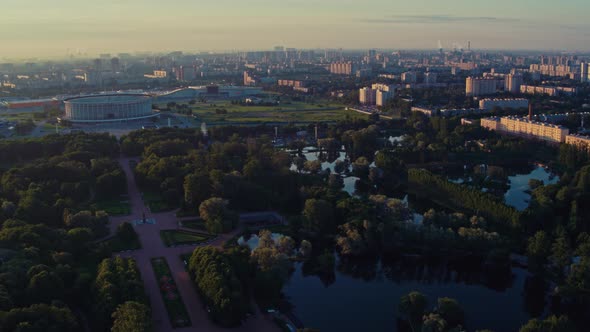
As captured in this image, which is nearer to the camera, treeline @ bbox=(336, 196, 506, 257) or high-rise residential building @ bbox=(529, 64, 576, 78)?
treeline @ bbox=(336, 196, 506, 257)

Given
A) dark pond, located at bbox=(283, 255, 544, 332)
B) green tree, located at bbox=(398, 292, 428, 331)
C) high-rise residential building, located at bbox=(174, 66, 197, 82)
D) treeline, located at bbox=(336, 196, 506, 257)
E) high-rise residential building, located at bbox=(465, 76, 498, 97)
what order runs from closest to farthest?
green tree, located at bbox=(398, 292, 428, 331)
dark pond, located at bbox=(283, 255, 544, 332)
treeline, located at bbox=(336, 196, 506, 257)
high-rise residential building, located at bbox=(465, 76, 498, 97)
high-rise residential building, located at bbox=(174, 66, 197, 82)

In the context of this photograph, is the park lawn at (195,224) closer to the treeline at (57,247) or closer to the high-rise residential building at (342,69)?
the treeline at (57,247)

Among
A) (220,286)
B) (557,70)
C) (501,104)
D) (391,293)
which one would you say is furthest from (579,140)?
(557,70)

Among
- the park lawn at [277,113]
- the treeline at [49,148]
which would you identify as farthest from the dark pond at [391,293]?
the park lawn at [277,113]

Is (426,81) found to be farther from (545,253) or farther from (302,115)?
(545,253)

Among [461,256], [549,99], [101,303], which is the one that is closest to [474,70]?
[549,99]

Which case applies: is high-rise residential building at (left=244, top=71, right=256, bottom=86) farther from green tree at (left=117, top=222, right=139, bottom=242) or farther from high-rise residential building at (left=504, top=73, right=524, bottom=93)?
green tree at (left=117, top=222, right=139, bottom=242)

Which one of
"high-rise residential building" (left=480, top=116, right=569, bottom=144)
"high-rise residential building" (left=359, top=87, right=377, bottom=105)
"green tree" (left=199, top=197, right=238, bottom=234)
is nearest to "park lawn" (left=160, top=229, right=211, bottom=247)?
"green tree" (left=199, top=197, right=238, bottom=234)
